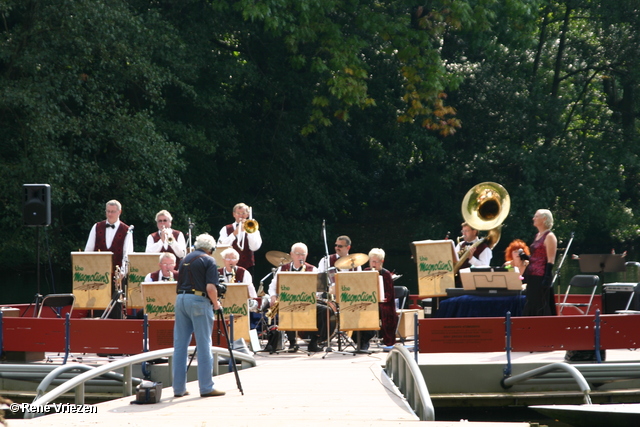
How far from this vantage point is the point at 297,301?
12.2 meters

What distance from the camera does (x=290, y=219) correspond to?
3119cm

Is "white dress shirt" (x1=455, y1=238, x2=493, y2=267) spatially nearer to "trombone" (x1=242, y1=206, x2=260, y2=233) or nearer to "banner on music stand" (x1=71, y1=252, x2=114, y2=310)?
"trombone" (x1=242, y1=206, x2=260, y2=233)

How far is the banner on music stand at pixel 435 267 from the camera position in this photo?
13.2m

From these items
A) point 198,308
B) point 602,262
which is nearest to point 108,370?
point 198,308

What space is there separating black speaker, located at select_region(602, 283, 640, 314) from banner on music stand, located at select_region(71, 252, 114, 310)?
7218 mm

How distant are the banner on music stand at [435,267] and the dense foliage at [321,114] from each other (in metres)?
11.8

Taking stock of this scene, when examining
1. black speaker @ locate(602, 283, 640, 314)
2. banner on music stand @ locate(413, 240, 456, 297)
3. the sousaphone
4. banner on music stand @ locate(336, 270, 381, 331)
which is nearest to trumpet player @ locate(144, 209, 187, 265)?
banner on music stand @ locate(336, 270, 381, 331)

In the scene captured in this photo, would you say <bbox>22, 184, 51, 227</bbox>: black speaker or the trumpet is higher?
<bbox>22, 184, 51, 227</bbox>: black speaker

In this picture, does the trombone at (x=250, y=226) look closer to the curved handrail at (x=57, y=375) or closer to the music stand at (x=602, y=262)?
the curved handrail at (x=57, y=375)

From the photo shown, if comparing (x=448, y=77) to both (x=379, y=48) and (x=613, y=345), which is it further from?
(x=613, y=345)

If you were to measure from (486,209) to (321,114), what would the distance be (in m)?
13.6

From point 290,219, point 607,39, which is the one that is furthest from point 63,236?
point 607,39

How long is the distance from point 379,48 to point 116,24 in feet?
30.5

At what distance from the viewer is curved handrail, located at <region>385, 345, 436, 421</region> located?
779cm
